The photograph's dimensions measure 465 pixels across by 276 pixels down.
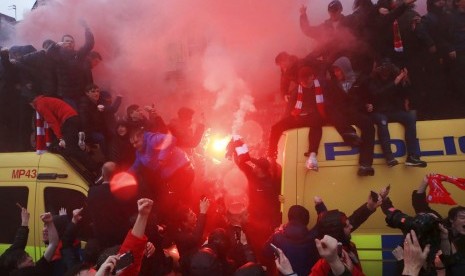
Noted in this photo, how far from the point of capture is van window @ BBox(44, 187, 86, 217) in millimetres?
4514

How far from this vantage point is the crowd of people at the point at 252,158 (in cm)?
273

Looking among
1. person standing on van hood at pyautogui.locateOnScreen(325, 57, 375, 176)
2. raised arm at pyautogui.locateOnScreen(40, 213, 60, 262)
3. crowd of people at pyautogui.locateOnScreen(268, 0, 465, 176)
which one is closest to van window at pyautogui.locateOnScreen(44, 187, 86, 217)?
raised arm at pyautogui.locateOnScreen(40, 213, 60, 262)

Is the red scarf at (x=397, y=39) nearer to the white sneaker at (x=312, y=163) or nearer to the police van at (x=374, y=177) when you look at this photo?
the police van at (x=374, y=177)

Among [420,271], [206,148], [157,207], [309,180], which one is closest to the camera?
[420,271]

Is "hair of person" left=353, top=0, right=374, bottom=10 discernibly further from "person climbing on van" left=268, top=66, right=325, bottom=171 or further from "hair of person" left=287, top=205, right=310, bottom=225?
"hair of person" left=287, top=205, right=310, bottom=225

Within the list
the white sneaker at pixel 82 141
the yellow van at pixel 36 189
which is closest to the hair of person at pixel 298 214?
the yellow van at pixel 36 189

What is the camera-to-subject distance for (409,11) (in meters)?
5.53

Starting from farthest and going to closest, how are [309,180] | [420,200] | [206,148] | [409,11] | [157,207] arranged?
[206,148] → [409,11] → [157,207] → [309,180] → [420,200]

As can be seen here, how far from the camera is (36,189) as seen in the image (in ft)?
15.1

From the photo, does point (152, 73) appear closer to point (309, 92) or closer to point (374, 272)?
point (309, 92)

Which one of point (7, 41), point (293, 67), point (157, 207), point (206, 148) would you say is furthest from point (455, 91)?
point (7, 41)

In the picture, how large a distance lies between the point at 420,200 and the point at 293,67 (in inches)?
88.2

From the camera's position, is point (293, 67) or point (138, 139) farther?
point (293, 67)

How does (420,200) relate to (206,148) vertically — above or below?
below
